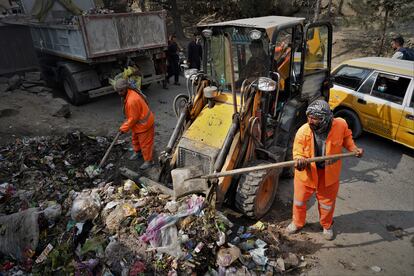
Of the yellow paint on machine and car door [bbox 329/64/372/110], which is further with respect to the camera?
car door [bbox 329/64/372/110]

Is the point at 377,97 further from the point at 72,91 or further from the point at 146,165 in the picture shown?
the point at 72,91

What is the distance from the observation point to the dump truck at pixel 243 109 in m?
4.05

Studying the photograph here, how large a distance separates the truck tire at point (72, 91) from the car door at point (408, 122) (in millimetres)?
7244

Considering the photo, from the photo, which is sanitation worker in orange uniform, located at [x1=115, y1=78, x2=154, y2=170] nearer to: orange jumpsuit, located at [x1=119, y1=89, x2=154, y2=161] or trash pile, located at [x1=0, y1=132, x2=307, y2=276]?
orange jumpsuit, located at [x1=119, y1=89, x2=154, y2=161]

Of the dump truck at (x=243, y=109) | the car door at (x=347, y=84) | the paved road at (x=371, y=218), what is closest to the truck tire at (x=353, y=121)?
the car door at (x=347, y=84)

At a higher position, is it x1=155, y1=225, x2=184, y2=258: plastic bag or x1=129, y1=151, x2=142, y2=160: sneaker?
x1=155, y1=225, x2=184, y2=258: plastic bag

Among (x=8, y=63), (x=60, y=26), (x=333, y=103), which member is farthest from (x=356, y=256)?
(x=8, y=63)

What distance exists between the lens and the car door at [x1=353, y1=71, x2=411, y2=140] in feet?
19.0

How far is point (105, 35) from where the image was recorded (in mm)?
7434

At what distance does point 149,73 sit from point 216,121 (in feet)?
16.8

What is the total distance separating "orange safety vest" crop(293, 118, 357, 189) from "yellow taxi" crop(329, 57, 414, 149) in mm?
2832

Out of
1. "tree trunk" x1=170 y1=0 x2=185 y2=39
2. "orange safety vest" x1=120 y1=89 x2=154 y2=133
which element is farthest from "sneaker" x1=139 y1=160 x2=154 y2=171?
"tree trunk" x1=170 y1=0 x2=185 y2=39

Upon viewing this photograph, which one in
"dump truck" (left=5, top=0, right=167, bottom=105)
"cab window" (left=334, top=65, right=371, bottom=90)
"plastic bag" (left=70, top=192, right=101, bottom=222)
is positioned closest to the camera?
"plastic bag" (left=70, top=192, right=101, bottom=222)

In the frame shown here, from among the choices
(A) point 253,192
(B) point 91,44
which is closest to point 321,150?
(A) point 253,192
